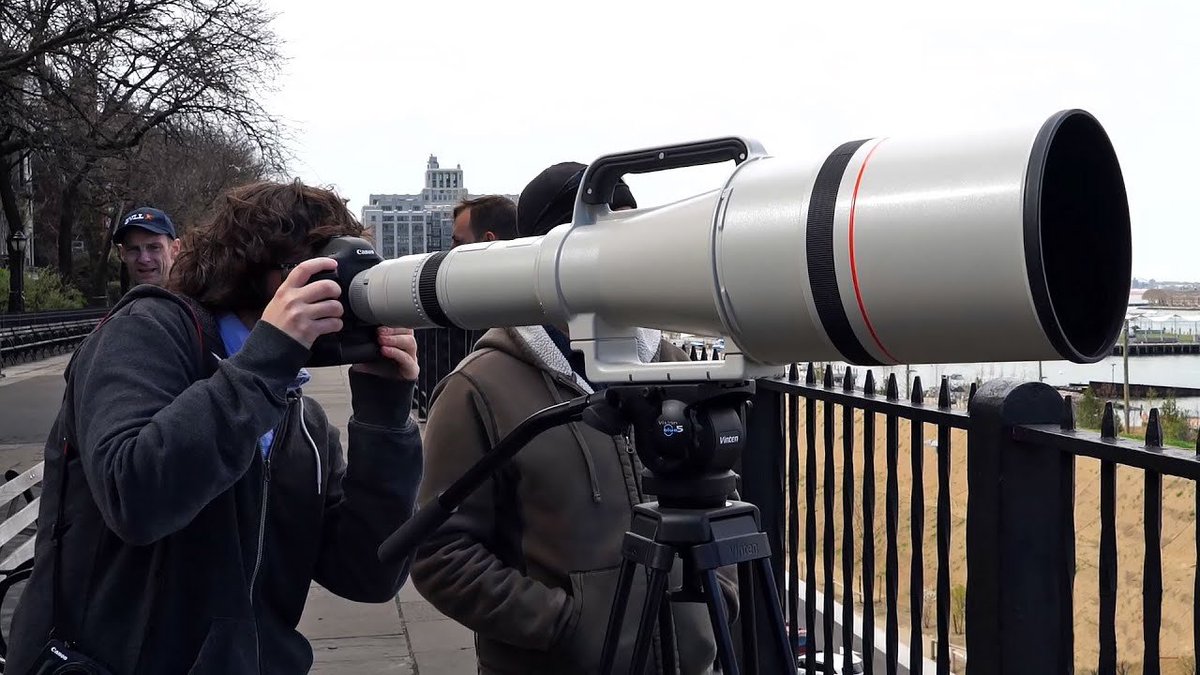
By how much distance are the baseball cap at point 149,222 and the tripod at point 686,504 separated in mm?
Answer: 5191

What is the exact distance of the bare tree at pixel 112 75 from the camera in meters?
18.5

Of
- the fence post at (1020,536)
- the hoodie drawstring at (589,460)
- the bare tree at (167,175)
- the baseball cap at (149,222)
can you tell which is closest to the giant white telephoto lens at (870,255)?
the hoodie drawstring at (589,460)

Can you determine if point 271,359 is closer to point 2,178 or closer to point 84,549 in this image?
point 84,549

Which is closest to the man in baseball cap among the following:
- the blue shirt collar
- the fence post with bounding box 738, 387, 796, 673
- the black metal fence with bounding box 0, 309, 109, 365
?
the fence post with bounding box 738, 387, 796, 673

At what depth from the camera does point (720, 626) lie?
1613mm

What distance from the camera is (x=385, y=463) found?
211 cm

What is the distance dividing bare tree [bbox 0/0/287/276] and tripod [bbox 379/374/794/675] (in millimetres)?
18483

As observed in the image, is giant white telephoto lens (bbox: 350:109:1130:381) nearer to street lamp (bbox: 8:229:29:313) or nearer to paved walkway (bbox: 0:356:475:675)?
paved walkway (bbox: 0:356:475:675)

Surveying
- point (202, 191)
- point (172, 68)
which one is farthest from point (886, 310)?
point (202, 191)

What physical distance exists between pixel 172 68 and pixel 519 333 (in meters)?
21.0

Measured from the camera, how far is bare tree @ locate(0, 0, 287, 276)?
18.5 metres

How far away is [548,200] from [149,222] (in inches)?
178

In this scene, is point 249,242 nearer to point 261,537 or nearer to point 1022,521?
point 261,537

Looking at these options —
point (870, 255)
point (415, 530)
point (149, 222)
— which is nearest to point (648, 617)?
point (415, 530)
